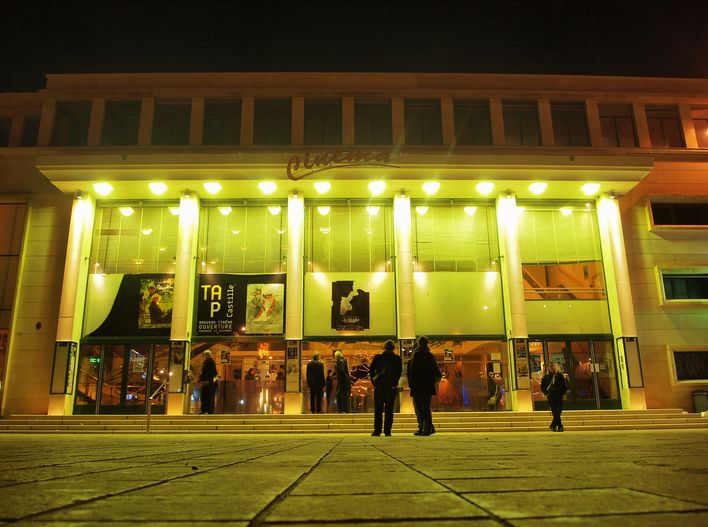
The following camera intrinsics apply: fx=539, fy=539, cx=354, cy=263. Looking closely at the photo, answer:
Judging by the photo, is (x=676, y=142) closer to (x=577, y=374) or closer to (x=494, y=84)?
(x=494, y=84)

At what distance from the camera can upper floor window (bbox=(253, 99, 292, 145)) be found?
79.0 ft

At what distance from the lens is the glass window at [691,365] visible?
22.2 m

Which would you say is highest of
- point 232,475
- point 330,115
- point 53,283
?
point 330,115

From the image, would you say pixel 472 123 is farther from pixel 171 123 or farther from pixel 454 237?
pixel 171 123

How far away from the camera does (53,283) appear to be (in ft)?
72.8

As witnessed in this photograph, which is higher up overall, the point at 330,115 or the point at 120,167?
the point at 330,115

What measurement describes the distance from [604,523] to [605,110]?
88.3ft

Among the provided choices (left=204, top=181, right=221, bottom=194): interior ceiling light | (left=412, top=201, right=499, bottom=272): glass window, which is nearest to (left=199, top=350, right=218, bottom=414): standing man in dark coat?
(left=204, top=181, right=221, bottom=194): interior ceiling light

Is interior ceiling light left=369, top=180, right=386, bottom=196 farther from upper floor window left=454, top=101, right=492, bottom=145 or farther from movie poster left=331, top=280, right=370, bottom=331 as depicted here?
upper floor window left=454, top=101, right=492, bottom=145

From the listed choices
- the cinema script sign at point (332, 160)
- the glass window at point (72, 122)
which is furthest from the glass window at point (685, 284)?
the glass window at point (72, 122)

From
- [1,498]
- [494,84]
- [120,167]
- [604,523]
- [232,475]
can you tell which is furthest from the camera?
[494,84]

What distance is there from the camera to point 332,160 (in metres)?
21.5

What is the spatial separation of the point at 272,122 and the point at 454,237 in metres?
9.63

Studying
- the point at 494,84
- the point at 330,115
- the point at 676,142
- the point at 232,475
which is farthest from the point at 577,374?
the point at 232,475
